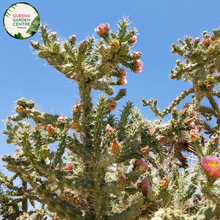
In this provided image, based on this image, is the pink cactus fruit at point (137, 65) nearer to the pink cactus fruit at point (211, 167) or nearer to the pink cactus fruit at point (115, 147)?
the pink cactus fruit at point (115, 147)

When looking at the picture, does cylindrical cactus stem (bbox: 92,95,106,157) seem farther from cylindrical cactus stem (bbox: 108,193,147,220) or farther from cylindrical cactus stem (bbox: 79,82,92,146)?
cylindrical cactus stem (bbox: 108,193,147,220)

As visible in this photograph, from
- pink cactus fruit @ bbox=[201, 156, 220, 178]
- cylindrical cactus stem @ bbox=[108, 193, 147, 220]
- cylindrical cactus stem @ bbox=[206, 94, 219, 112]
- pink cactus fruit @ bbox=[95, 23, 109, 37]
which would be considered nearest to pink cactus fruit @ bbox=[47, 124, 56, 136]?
cylindrical cactus stem @ bbox=[108, 193, 147, 220]

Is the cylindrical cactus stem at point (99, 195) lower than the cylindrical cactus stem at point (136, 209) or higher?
higher

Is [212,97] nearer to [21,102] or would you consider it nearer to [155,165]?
[155,165]

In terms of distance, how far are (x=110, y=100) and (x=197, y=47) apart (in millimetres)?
3361

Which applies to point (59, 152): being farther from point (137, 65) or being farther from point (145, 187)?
point (137, 65)

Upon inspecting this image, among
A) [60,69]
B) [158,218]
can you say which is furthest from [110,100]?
[158,218]

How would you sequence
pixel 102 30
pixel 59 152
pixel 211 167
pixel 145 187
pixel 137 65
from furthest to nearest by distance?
pixel 137 65
pixel 102 30
pixel 145 187
pixel 59 152
pixel 211 167

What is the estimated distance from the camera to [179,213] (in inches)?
123

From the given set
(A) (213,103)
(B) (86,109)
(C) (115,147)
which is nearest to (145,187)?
(C) (115,147)

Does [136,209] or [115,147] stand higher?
[115,147]

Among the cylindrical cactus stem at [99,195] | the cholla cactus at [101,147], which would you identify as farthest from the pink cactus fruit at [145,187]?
the cylindrical cactus stem at [99,195]

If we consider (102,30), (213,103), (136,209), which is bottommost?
(136,209)

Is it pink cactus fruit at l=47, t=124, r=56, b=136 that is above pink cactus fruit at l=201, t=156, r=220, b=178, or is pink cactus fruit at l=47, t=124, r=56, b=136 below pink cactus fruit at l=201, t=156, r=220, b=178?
above
